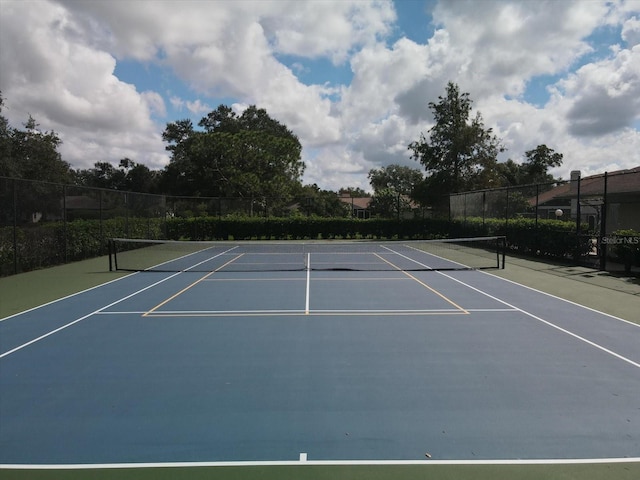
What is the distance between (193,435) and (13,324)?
19.7 feet

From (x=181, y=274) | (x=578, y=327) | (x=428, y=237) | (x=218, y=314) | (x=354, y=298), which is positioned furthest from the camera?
(x=428, y=237)

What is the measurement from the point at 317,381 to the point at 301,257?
14165mm

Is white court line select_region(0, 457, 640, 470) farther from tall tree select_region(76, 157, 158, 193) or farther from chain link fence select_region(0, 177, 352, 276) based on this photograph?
tall tree select_region(76, 157, 158, 193)

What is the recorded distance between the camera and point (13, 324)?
804cm

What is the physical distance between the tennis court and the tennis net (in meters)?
5.63

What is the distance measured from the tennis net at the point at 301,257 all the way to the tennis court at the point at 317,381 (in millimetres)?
5629

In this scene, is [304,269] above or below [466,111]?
below

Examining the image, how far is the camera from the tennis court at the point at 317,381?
149 inches

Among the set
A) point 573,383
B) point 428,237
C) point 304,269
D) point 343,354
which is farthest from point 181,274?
point 428,237

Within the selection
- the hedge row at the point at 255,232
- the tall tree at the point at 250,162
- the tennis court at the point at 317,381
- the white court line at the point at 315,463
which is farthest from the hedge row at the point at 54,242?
the tall tree at the point at 250,162

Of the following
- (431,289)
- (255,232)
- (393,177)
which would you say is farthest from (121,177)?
(431,289)

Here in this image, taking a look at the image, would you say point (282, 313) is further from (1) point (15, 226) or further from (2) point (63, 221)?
(2) point (63, 221)

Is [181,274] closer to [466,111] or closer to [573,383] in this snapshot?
[573,383]

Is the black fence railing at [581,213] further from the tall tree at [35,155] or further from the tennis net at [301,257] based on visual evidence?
the tall tree at [35,155]
